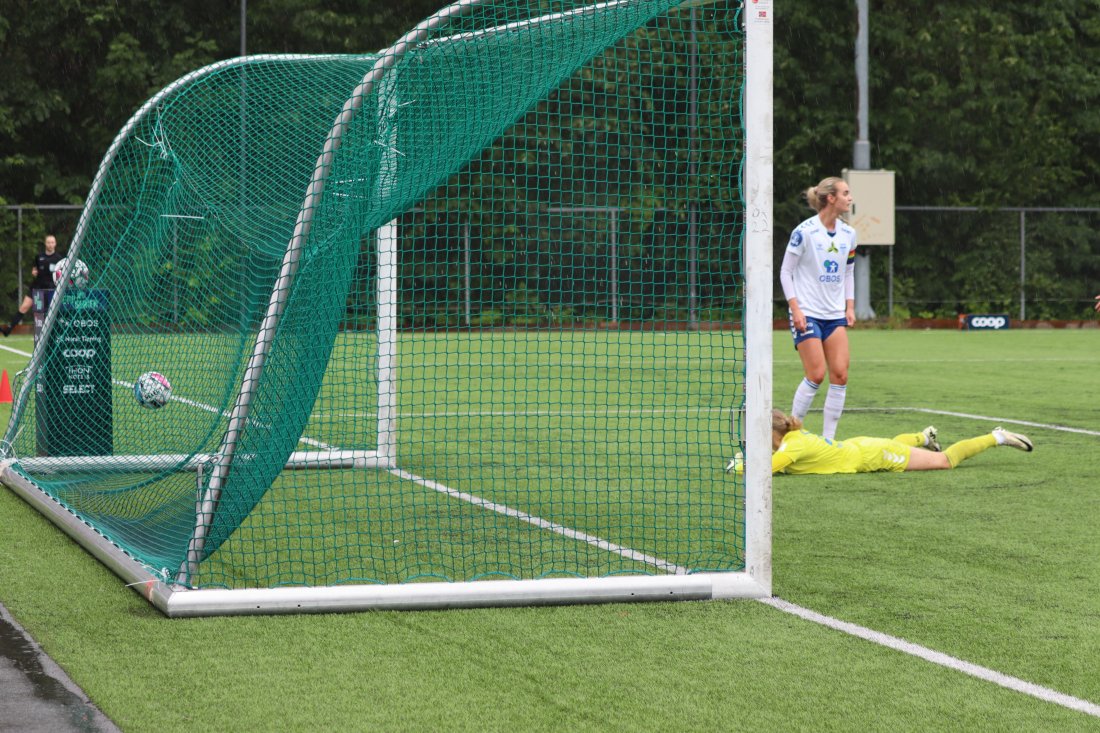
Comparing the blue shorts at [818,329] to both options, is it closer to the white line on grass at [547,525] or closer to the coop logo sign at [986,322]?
the white line on grass at [547,525]

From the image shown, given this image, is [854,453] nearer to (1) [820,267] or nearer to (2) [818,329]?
(2) [818,329]

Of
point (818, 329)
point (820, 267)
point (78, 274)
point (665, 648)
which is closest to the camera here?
point (665, 648)

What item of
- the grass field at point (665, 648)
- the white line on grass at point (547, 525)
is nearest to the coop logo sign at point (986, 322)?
the white line on grass at point (547, 525)

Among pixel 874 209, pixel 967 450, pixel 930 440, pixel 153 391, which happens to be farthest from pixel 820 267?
pixel 874 209

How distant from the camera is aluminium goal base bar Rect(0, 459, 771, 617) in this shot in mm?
5176

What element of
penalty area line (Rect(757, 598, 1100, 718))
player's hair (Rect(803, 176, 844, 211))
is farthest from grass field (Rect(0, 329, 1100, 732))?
player's hair (Rect(803, 176, 844, 211))

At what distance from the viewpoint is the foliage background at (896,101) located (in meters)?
33.3

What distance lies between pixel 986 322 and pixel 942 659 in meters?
27.7

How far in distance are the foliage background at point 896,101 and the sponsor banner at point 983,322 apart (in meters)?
1.50

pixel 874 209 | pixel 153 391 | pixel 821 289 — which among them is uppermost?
pixel 874 209

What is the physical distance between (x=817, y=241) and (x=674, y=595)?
469 centimetres

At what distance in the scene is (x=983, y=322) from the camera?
31.0m

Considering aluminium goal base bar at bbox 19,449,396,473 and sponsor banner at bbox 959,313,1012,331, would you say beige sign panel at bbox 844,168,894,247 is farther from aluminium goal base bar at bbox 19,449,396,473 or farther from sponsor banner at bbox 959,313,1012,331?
aluminium goal base bar at bbox 19,449,396,473

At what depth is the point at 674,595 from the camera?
5.43 m
